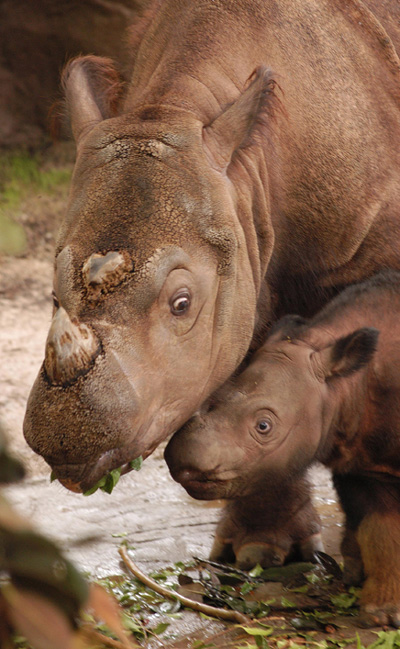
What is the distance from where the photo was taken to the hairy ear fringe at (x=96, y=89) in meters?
3.93

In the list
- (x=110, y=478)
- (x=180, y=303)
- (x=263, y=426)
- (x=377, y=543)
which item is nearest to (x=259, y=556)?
(x=377, y=543)

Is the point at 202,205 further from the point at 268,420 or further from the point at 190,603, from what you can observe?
the point at 190,603

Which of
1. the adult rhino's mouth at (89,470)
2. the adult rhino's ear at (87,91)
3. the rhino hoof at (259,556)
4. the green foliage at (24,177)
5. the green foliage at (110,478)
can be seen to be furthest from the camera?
the green foliage at (24,177)

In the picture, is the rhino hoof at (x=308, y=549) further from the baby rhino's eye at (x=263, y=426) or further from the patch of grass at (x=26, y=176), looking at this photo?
the patch of grass at (x=26, y=176)

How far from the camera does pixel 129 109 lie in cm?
376

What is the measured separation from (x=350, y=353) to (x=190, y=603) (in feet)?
4.04

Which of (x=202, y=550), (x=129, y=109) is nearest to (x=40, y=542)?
(x=129, y=109)

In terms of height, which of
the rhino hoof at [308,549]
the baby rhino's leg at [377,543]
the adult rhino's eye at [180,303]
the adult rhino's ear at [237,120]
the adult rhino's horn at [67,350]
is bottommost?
the rhino hoof at [308,549]

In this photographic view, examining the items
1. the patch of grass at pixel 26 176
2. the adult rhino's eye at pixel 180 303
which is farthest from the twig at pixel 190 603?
the patch of grass at pixel 26 176

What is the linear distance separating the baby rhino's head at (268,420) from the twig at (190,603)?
516 mm

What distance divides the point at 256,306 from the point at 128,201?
3.16 feet

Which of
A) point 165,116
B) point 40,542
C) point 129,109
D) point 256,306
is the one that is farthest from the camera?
point 256,306

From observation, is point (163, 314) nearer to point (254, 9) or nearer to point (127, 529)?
point (254, 9)

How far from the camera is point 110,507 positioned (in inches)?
207
